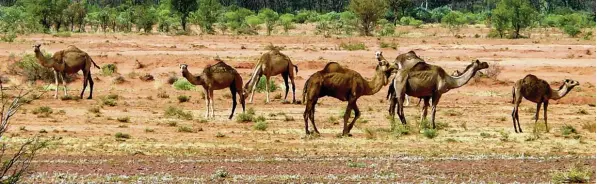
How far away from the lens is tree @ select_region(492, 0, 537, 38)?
61375 mm

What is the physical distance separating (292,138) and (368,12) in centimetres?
4431

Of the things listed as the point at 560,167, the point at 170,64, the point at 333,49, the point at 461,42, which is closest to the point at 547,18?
the point at 461,42

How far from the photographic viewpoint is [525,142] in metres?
20.2

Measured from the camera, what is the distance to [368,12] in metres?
64.4

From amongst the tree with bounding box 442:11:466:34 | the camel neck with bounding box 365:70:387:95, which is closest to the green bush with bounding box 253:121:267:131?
the camel neck with bounding box 365:70:387:95

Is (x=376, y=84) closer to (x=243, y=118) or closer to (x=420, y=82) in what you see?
(x=420, y=82)

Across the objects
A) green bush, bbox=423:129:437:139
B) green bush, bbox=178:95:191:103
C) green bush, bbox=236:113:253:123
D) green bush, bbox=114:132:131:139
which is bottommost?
green bush, bbox=178:95:191:103

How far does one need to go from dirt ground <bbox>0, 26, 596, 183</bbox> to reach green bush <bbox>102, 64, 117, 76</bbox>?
0.36 m

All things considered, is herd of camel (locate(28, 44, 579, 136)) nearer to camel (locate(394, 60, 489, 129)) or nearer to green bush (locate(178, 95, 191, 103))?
camel (locate(394, 60, 489, 129))

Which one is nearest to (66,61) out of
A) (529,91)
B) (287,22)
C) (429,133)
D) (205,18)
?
(429,133)

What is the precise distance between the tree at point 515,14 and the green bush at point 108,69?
99.9 feet

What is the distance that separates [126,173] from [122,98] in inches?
601

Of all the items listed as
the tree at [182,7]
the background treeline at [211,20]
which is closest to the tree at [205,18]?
the background treeline at [211,20]

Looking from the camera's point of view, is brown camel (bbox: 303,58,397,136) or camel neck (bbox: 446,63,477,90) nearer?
brown camel (bbox: 303,58,397,136)
